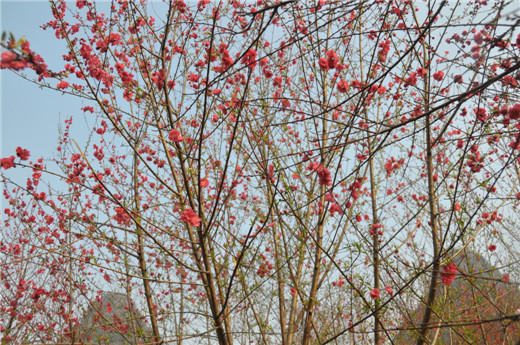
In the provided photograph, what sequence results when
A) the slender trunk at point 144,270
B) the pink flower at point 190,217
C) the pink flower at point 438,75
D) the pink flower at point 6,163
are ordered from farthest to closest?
the slender trunk at point 144,270 < the pink flower at point 438,75 < the pink flower at point 190,217 < the pink flower at point 6,163

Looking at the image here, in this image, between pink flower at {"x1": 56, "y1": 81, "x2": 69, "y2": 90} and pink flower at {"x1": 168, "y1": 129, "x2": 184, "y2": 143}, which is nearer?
pink flower at {"x1": 168, "y1": 129, "x2": 184, "y2": 143}

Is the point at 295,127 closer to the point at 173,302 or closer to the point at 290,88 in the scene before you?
the point at 290,88

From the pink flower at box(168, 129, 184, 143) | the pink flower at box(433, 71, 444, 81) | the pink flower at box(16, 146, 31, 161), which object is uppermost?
the pink flower at box(433, 71, 444, 81)

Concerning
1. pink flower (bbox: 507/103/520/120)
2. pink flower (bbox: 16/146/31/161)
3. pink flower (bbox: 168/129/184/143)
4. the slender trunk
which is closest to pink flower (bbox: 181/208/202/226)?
pink flower (bbox: 168/129/184/143)

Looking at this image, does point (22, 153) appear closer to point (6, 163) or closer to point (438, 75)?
point (6, 163)

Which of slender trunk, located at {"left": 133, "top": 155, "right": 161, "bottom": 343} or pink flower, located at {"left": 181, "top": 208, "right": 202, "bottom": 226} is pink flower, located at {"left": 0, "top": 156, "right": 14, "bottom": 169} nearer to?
pink flower, located at {"left": 181, "top": 208, "right": 202, "bottom": 226}

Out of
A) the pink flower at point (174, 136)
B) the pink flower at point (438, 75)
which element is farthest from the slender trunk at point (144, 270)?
the pink flower at point (438, 75)

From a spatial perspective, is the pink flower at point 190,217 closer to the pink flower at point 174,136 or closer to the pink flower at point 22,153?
the pink flower at point 174,136

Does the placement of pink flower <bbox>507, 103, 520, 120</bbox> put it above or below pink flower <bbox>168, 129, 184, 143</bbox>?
below

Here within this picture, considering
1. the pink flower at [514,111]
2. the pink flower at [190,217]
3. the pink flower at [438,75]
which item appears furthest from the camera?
the pink flower at [438,75]

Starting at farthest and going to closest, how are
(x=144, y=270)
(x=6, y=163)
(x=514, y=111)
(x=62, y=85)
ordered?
1. (x=144, y=270)
2. (x=62, y=85)
3. (x=6, y=163)
4. (x=514, y=111)

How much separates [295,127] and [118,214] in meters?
2.53

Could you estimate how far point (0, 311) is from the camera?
623 centimetres

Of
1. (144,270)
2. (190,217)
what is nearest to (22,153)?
(190,217)
